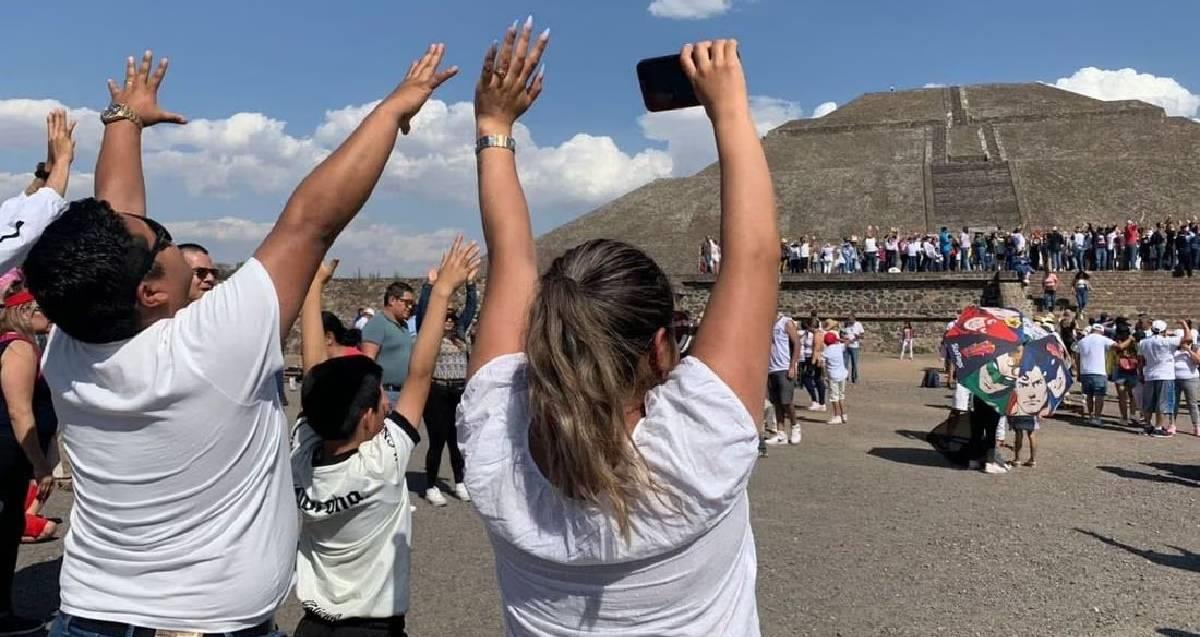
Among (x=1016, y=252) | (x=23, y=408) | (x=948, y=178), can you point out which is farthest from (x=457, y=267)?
(x=948, y=178)

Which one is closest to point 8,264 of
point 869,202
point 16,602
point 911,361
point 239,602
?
point 239,602

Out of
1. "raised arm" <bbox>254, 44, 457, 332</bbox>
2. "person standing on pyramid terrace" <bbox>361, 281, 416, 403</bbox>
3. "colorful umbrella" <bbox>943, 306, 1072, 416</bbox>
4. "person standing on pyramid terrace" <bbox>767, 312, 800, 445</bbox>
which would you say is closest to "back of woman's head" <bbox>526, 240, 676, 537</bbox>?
"raised arm" <bbox>254, 44, 457, 332</bbox>

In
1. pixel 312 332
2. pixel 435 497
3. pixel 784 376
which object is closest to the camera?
pixel 312 332

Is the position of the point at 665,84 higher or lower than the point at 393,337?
higher

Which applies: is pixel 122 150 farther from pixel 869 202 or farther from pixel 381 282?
pixel 869 202

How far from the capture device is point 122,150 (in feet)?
7.82

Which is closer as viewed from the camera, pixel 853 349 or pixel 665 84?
pixel 665 84

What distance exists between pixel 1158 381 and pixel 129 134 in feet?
44.4

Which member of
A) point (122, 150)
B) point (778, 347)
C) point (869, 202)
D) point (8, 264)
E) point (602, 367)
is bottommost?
point (778, 347)

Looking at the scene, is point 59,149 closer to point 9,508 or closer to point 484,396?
point 484,396

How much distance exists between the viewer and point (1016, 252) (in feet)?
90.2

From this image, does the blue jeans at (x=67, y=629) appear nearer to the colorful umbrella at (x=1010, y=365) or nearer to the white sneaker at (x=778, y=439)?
the colorful umbrella at (x=1010, y=365)

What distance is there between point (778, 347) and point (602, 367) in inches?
387

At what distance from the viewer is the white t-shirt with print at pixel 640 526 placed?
1409 mm
